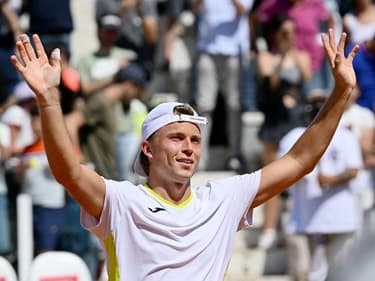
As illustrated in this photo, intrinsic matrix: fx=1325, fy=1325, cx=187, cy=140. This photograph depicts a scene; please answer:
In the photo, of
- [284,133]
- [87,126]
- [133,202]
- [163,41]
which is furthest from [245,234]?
[133,202]

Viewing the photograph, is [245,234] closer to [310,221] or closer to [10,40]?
[310,221]

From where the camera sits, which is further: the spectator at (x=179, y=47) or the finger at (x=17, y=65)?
the spectator at (x=179, y=47)

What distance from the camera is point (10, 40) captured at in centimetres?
1238

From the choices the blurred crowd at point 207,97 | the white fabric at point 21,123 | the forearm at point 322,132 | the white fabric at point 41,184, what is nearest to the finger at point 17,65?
the forearm at point 322,132

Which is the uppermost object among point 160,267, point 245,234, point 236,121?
point 160,267

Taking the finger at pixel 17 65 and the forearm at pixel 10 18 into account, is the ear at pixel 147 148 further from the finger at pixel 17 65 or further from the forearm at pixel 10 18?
the forearm at pixel 10 18

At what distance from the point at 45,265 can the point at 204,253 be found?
8.83 feet

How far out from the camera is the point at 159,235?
529 cm

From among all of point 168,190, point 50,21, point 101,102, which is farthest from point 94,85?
point 168,190

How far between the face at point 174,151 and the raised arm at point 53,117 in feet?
1.10

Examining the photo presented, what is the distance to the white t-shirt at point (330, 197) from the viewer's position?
32.8 feet

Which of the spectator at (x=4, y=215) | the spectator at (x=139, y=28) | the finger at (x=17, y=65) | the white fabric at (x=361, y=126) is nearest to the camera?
the finger at (x=17, y=65)

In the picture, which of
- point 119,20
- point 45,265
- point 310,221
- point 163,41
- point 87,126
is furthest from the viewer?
point 163,41

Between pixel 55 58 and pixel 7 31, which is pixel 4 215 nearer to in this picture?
pixel 7 31
